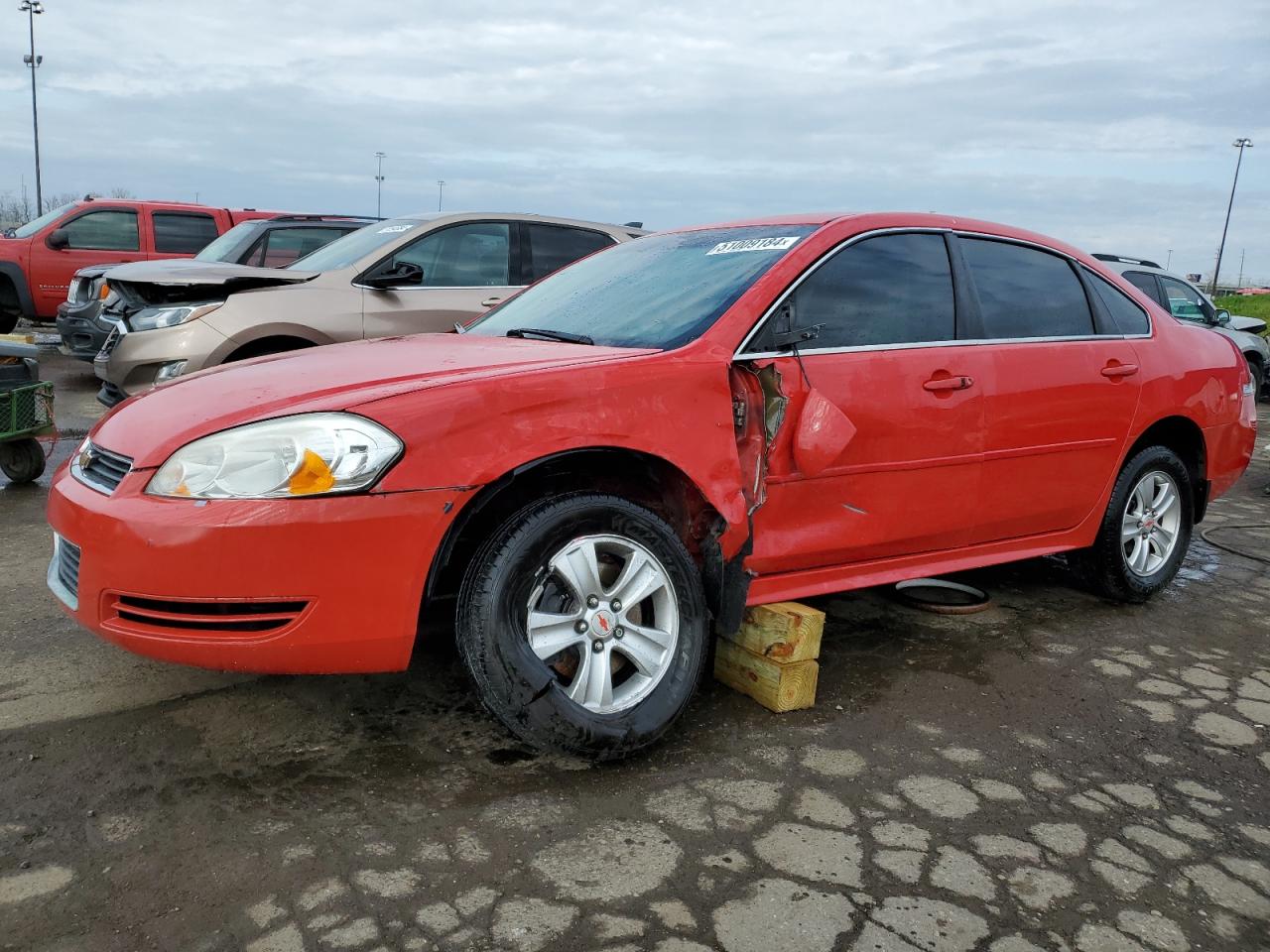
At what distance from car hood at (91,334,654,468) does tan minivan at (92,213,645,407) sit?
2961mm

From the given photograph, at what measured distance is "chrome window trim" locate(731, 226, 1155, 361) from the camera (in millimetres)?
3266

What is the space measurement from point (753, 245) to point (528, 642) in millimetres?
1684

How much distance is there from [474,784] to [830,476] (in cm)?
147

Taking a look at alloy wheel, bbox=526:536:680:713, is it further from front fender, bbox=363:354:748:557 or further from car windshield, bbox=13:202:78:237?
car windshield, bbox=13:202:78:237

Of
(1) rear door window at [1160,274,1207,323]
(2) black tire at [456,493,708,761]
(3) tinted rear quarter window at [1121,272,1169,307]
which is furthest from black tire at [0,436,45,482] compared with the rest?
(1) rear door window at [1160,274,1207,323]

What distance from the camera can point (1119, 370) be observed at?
4.28 meters

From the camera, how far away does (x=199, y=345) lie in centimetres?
632

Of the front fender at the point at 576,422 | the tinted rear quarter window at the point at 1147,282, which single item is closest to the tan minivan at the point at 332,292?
the front fender at the point at 576,422

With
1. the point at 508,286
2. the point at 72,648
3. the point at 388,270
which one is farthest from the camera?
the point at 508,286

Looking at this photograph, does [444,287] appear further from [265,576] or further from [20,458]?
[265,576]

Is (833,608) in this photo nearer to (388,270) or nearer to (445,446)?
(445,446)

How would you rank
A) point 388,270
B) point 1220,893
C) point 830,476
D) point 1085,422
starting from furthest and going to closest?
1. point 388,270
2. point 1085,422
3. point 830,476
4. point 1220,893

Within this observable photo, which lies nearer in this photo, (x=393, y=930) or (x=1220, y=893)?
(x=393, y=930)

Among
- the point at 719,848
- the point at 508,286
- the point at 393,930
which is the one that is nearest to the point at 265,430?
the point at 393,930
